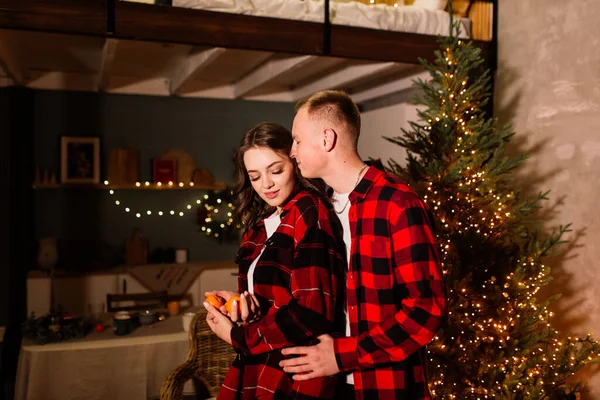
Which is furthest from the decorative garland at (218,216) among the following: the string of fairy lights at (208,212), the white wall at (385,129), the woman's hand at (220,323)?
the woman's hand at (220,323)

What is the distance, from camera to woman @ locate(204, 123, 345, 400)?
1.46m

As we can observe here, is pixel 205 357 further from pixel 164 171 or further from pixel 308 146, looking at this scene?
pixel 164 171

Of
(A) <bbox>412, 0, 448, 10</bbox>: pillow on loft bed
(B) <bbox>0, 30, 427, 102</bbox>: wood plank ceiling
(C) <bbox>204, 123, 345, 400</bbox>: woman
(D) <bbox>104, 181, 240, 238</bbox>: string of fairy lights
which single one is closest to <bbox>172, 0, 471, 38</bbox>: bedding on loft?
(A) <bbox>412, 0, 448, 10</bbox>: pillow on loft bed

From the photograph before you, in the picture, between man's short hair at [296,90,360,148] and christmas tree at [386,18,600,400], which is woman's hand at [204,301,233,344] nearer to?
man's short hair at [296,90,360,148]

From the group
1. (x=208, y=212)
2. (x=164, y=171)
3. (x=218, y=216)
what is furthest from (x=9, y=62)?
(x=218, y=216)

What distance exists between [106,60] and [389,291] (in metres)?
3.49

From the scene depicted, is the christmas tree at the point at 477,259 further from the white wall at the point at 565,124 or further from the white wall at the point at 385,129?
the white wall at the point at 385,129

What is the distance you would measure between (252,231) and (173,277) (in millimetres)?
4157

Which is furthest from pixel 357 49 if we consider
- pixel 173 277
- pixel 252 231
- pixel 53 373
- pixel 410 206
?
pixel 173 277

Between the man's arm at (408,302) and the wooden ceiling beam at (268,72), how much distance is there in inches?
120

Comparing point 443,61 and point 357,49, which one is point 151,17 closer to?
point 357,49

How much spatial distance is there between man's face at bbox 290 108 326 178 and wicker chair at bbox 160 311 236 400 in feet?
6.11

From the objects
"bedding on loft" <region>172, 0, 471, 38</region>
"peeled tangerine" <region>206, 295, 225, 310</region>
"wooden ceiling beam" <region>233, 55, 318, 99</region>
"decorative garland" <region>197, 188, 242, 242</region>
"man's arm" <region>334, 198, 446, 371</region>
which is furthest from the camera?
"decorative garland" <region>197, 188, 242, 242</region>

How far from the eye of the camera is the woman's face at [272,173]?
5.53ft
